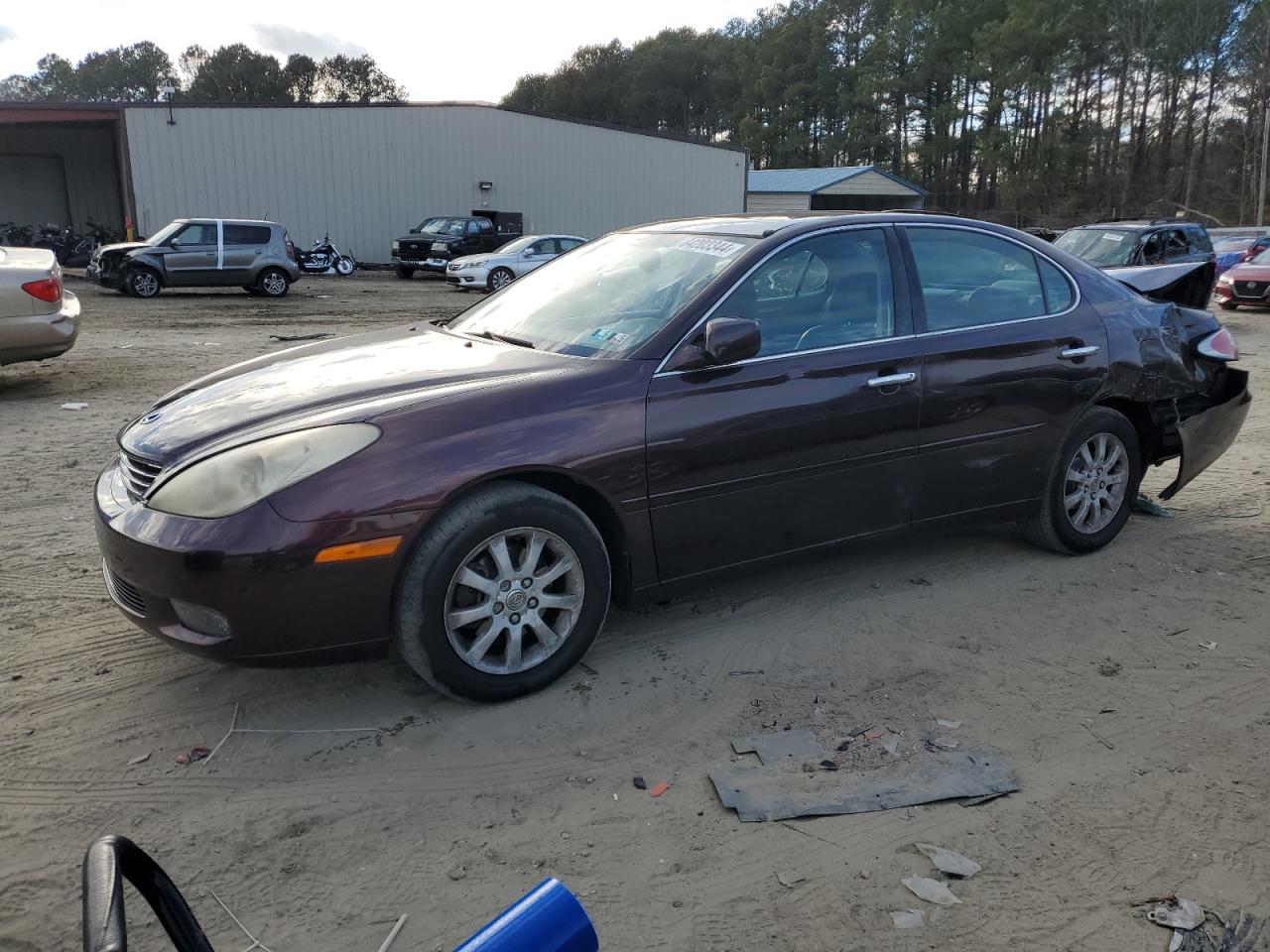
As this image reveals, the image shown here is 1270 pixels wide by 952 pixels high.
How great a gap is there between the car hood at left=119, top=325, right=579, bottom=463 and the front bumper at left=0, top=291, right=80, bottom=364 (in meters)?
5.18

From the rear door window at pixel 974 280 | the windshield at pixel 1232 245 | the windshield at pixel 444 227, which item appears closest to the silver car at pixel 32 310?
the rear door window at pixel 974 280

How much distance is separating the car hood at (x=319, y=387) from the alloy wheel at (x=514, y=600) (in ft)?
1.98

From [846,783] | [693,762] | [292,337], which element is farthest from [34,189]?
[846,783]

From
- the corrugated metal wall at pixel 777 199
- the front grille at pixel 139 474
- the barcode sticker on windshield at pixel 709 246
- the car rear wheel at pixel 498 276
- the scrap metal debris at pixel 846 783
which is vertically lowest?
the scrap metal debris at pixel 846 783

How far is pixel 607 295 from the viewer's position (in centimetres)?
422

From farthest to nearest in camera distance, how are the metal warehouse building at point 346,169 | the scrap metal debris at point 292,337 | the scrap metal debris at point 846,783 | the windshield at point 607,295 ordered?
the metal warehouse building at point 346,169, the scrap metal debris at point 292,337, the windshield at point 607,295, the scrap metal debris at point 846,783

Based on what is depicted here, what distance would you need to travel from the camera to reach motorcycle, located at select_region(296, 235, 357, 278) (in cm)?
2666

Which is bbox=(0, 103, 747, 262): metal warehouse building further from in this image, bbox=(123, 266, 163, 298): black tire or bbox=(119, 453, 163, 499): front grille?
bbox=(119, 453, 163, 499): front grille

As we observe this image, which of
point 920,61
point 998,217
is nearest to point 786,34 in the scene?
point 920,61

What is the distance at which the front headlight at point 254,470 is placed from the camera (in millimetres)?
3105

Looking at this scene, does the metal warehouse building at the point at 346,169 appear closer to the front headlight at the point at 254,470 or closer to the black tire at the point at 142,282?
the black tire at the point at 142,282

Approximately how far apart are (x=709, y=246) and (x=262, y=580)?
2.29m

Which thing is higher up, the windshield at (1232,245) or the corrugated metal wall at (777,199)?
the corrugated metal wall at (777,199)

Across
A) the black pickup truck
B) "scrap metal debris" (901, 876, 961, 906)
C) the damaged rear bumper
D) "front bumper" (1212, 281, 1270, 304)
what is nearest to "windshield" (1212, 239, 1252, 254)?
"front bumper" (1212, 281, 1270, 304)
